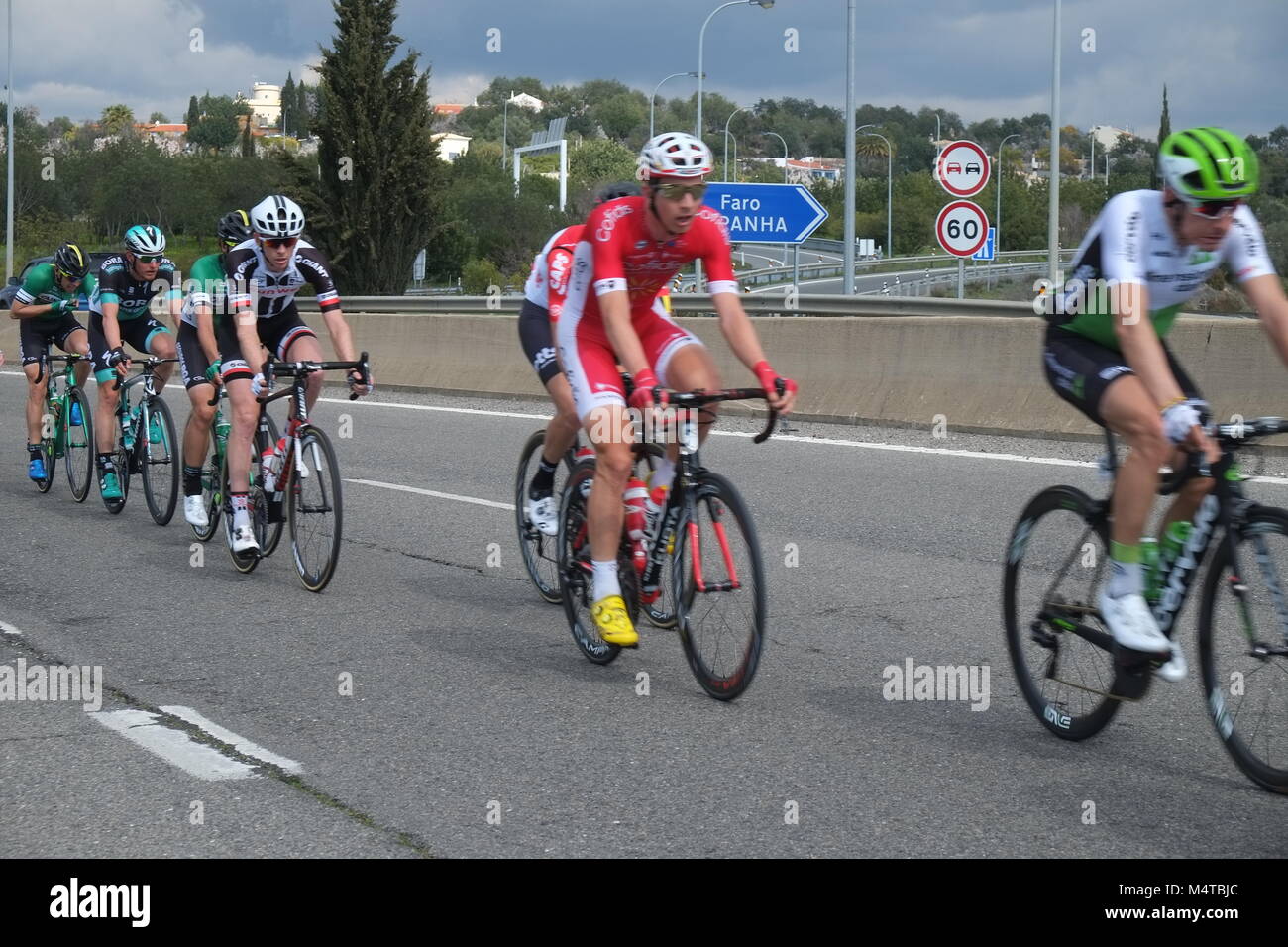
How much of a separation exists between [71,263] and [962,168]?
1252cm

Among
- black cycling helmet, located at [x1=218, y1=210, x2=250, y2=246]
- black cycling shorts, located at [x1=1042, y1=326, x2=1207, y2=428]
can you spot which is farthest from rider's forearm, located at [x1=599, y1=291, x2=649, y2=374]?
black cycling helmet, located at [x1=218, y1=210, x2=250, y2=246]

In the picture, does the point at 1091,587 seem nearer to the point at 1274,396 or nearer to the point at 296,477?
the point at 296,477

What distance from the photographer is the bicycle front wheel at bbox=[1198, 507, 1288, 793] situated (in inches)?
187

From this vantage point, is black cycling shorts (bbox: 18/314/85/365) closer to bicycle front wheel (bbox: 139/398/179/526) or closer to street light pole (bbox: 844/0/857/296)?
bicycle front wheel (bbox: 139/398/179/526)

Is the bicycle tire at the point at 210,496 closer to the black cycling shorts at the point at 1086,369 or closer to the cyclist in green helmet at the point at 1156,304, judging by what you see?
the black cycling shorts at the point at 1086,369

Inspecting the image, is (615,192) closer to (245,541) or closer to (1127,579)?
(1127,579)

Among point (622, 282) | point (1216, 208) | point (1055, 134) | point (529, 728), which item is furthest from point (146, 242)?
point (1055, 134)

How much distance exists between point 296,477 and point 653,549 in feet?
9.44

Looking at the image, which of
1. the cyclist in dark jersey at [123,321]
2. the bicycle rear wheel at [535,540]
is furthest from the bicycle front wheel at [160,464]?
the bicycle rear wheel at [535,540]

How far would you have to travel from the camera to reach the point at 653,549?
21.3 feet

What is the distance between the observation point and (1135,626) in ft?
16.8

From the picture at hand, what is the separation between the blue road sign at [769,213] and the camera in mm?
26766
